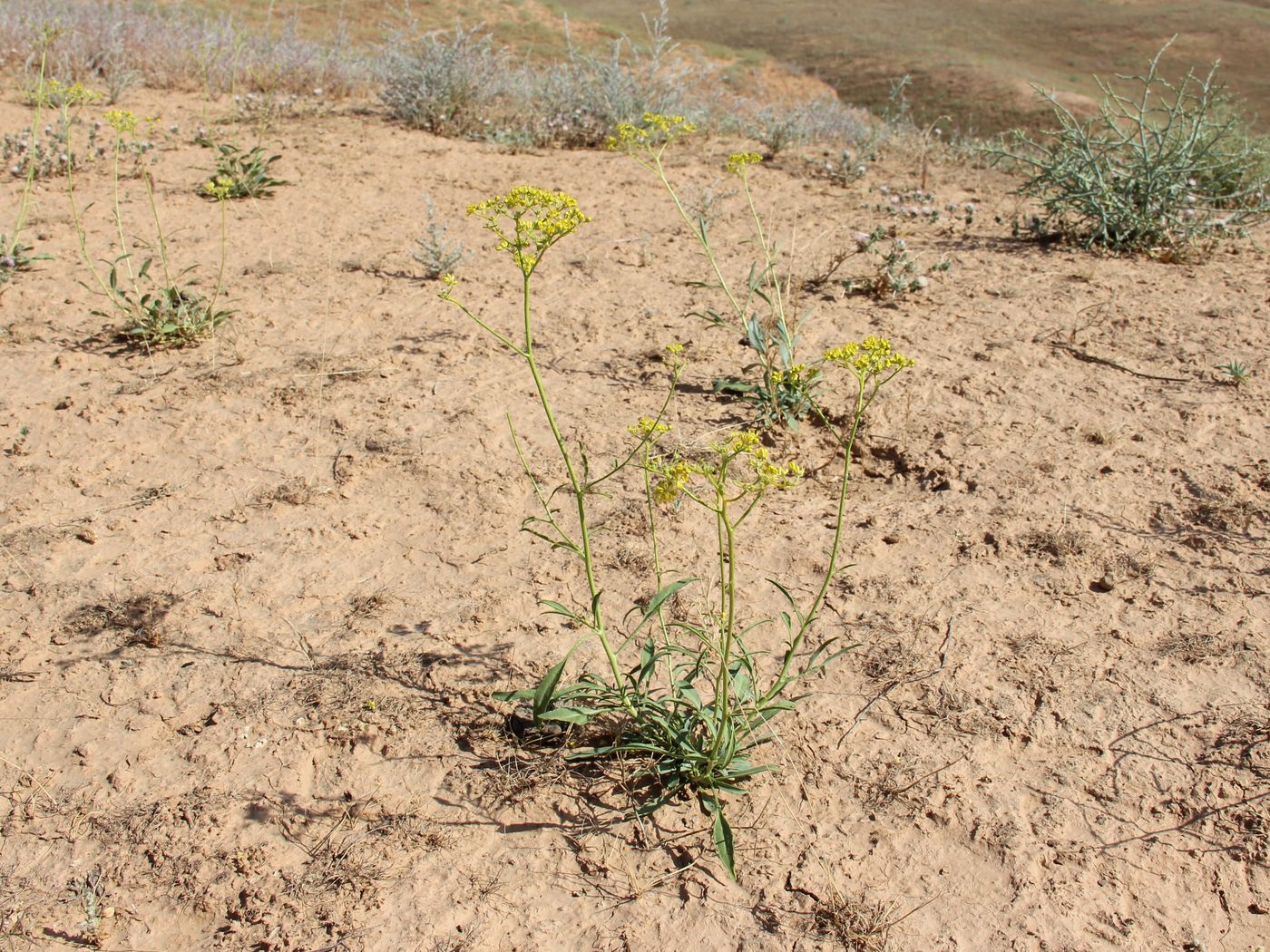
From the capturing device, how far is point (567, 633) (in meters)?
2.74

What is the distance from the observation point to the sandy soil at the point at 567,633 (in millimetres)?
2061

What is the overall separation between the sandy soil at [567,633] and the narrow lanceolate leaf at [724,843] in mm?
97

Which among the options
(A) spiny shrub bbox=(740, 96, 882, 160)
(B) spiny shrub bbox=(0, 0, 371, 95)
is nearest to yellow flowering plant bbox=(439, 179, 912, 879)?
(A) spiny shrub bbox=(740, 96, 882, 160)

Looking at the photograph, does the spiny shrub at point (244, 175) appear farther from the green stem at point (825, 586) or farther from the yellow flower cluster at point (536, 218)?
the green stem at point (825, 586)

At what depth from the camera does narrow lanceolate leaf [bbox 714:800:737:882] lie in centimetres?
202

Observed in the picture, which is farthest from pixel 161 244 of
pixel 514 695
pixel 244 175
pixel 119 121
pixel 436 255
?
pixel 514 695

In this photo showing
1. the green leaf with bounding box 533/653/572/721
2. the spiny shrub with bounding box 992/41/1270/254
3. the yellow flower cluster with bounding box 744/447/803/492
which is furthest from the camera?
the spiny shrub with bounding box 992/41/1270/254

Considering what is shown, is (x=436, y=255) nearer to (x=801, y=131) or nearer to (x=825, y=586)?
(x=825, y=586)

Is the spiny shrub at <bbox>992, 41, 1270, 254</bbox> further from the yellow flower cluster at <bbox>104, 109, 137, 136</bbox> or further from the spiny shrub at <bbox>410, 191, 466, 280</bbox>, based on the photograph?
the yellow flower cluster at <bbox>104, 109, 137, 136</bbox>

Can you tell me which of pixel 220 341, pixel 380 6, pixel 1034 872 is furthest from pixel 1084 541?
pixel 380 6

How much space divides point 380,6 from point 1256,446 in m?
25.5

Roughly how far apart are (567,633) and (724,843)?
0.85 metres

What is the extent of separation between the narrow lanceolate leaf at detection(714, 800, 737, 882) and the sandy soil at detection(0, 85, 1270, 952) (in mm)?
97

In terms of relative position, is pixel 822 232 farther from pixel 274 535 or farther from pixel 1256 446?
pixel 274 535
